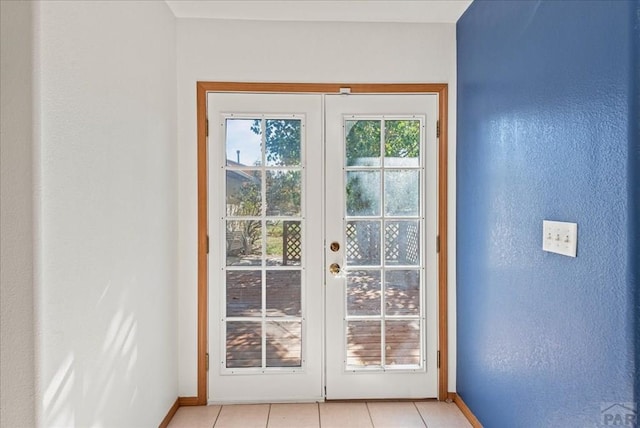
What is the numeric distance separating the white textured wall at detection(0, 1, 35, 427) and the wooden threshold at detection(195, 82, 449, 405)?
1431 millimetres

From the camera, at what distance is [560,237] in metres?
1.58

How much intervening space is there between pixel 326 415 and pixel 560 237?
174 cm

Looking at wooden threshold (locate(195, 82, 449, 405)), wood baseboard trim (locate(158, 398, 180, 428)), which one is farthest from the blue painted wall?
wood baseboard trim (locate(158, 398, 180, 428))

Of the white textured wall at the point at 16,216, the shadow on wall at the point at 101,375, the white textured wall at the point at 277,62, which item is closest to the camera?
the white textured wall at the point at 16,216

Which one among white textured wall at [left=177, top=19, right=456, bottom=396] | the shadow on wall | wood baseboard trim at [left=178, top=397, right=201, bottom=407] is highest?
white textured wall at [left=177, top=19, right=456, bottom=396]

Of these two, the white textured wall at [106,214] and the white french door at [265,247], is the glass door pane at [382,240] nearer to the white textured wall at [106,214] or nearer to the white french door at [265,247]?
the white french door at [265,247]

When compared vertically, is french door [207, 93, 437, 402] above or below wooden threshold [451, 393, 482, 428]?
above

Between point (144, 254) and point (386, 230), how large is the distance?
1.46 metres

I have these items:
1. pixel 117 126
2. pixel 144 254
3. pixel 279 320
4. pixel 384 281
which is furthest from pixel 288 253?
pixel 117 126


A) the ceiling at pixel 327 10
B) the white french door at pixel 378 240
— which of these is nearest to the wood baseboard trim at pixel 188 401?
the white french door at pixel 378 240

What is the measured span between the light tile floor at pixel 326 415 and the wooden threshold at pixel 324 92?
0.49ft

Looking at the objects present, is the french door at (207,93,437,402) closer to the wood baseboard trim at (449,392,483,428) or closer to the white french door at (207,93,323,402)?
the white french door at (207,93,323,402)

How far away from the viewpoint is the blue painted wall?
51.0 inches

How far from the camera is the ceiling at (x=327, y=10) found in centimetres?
248
